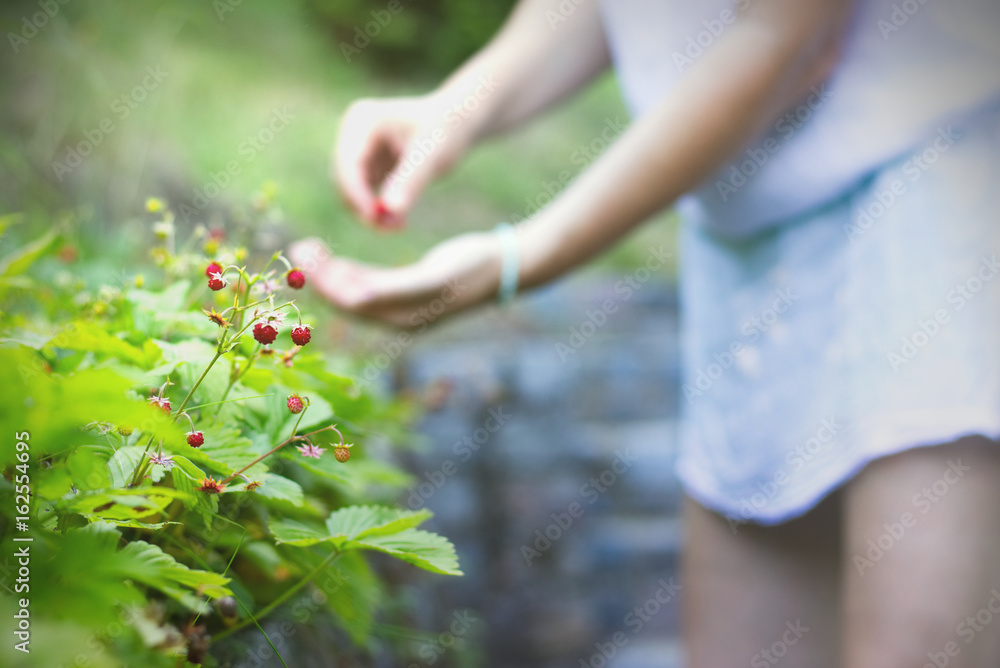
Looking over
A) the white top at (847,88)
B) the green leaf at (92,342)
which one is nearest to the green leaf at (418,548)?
the green leaf at (92,342)

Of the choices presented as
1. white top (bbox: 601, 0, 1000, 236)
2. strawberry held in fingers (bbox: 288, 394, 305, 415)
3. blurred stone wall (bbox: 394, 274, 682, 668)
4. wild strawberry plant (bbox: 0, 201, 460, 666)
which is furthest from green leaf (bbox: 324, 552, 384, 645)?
blurred stone wall (bbox: 394, 274, 682, 668)

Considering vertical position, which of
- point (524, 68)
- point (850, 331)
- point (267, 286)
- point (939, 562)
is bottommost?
point (939, 562)

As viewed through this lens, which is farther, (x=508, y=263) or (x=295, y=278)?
(x=508, y=263)

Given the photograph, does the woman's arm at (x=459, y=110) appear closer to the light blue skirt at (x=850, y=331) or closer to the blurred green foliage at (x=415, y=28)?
the light blue skirt at (x=850, y=331)

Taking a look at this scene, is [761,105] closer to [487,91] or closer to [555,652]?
[487,91]

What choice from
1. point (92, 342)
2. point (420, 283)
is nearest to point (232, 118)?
point (420, 283)

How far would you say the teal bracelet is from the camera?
1014 millimetres

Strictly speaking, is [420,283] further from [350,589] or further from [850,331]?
[850,331]

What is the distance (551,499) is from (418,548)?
2.08 m

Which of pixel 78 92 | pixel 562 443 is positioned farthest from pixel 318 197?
pixel 562 443

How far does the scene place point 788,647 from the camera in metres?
1.10

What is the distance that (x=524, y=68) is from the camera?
1123 mm

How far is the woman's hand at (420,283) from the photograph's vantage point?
3.29ft

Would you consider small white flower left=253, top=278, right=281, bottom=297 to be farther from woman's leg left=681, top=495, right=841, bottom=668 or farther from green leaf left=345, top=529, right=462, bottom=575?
woman's leg left=681, top=495, right=841, bottom=668
